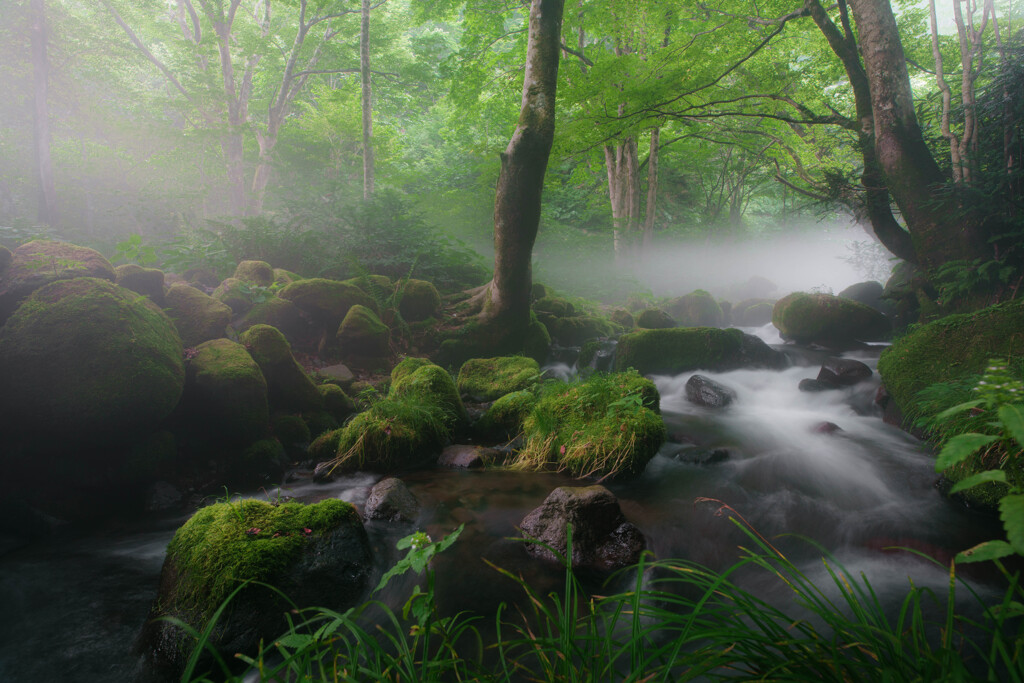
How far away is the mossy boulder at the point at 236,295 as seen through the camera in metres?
7.29

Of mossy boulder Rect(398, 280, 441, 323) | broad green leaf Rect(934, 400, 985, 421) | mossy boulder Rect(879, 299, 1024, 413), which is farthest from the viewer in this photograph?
mossy boulder Rect(398, 280, 441, 323)

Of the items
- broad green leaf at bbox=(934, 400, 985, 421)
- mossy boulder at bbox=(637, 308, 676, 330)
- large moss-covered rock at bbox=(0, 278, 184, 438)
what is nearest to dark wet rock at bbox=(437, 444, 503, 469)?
large moss-covered rock at bbox=(0, 278, 184, 438)

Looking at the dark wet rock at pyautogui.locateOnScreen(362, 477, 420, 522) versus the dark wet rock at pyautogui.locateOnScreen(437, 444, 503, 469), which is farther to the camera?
the dark wet rock at pyautogui.locateOnScreen(437, 444, 503, 469)

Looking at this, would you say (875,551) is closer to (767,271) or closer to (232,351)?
(232,351)

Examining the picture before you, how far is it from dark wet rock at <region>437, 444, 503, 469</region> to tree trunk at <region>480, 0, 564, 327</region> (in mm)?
4372

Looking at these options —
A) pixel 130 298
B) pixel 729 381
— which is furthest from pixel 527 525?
pixel 729 381

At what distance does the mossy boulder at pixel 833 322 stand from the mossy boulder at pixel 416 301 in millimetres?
9182

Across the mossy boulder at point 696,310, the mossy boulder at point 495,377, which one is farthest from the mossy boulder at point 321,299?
the mossy boulder at point 696,310

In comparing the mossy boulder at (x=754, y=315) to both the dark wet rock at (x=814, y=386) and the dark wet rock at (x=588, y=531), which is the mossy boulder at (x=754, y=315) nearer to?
the dark wet rock at (x=814, y=386)

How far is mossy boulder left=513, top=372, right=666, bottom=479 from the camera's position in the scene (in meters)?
4.79

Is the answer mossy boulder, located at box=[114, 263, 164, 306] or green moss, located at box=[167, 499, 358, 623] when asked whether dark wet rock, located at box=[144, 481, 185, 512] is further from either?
mossy boulder, located at box=[114, 263, 164, 306]

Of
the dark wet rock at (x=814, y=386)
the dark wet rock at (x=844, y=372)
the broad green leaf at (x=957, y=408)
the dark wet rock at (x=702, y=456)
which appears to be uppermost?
the broad green leaf at (x=957, y=408)

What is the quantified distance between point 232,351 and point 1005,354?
339 inches

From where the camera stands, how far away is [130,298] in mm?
5031
